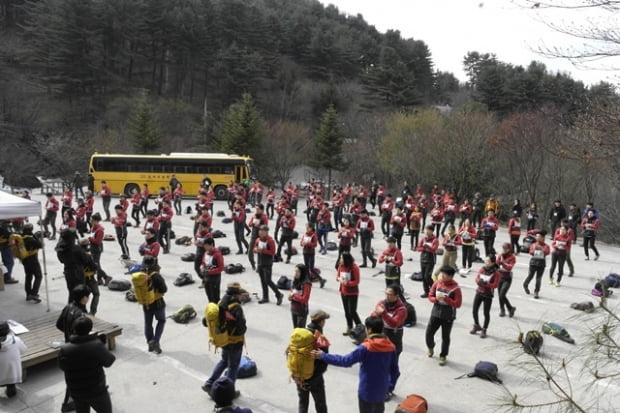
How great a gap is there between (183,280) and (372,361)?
7.38m

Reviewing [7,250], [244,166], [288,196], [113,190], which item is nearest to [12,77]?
[113,190]

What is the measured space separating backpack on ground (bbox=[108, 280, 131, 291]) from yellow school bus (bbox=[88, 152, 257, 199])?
60.7 feet

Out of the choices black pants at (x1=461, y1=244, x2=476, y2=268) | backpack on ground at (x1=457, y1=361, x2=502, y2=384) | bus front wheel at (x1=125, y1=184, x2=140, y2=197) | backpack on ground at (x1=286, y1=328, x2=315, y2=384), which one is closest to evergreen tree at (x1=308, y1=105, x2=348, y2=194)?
bus front wheel at (x1=125, y1=184, x2=140, y2=197)

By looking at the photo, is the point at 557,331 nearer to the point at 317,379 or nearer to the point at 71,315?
the point at 317,379

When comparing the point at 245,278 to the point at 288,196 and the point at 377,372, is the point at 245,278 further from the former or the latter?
the point at 288,196

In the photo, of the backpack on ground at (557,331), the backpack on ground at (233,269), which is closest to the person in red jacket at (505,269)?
the backpack on ground at (557,331)

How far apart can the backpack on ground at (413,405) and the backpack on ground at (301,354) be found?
1.48 meters

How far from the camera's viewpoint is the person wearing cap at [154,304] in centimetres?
692

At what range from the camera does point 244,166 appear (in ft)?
96.3

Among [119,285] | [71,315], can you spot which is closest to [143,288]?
[71,315]

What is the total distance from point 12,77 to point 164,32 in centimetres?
2115

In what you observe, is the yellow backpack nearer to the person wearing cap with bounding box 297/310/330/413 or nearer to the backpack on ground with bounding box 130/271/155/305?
the person wearing cap with bounding box 297/310/330/413

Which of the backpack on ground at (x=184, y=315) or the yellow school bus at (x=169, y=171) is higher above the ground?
the yellow school bus at (x=169, y=171)

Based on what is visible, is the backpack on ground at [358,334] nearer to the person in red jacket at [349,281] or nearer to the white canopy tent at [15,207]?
the person in red jacket at [349,281]
